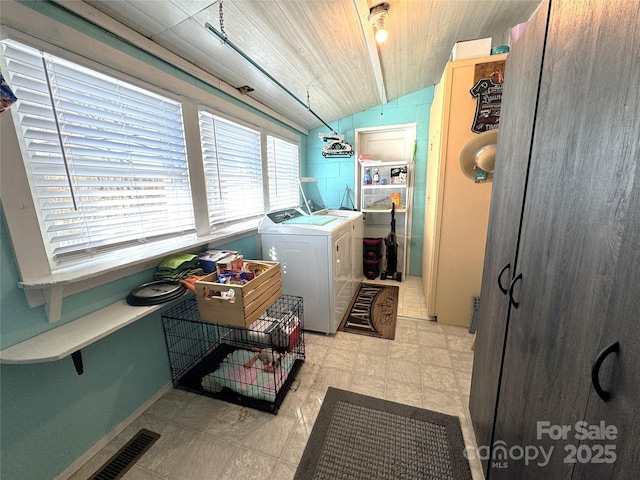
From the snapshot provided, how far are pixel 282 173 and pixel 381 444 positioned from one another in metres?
2.84

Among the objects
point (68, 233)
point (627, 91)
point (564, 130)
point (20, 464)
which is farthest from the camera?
point (68, 233)

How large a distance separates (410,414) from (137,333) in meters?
1.70

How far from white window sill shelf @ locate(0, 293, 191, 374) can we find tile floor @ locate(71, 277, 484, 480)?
24.4 inches

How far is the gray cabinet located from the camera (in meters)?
0.46

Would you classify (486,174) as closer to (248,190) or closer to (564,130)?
(564,130)

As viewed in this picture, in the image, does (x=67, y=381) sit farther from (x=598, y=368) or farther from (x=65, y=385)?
(x=598, y=368)

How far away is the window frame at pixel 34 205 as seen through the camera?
1015mm

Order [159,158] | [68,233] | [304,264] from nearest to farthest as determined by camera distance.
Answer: [68,233]
[159,158]
[304,264]

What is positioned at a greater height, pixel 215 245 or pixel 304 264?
pixel 215 245

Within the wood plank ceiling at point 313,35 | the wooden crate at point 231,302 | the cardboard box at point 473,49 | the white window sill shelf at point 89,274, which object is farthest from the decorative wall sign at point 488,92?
the white window sill shelf at point 89,274

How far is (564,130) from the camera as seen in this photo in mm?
659

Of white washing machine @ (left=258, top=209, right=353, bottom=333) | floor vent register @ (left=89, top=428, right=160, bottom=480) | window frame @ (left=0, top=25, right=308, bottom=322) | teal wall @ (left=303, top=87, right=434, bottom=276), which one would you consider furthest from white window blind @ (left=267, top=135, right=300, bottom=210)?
floor vent register @ (left=89, top=428, right=160, bottom=480)

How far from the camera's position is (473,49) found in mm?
1960

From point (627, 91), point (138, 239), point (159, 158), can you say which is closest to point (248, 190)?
point (159, 158)
